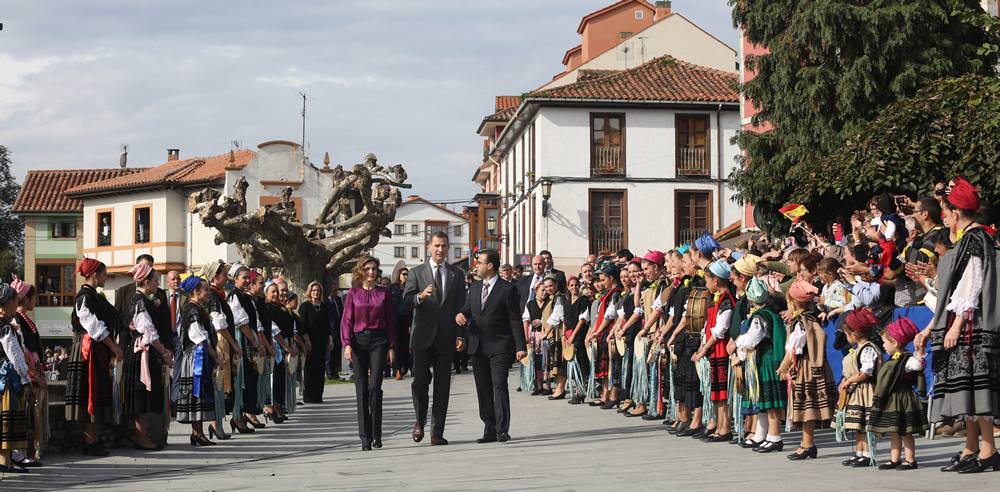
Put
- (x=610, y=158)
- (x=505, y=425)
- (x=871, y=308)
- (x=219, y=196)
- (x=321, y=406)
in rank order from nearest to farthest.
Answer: (x=871, y=308) → (x=505, y=425) → (x=321, y=406) → (x=219, y=196) → (x=610, y=158)

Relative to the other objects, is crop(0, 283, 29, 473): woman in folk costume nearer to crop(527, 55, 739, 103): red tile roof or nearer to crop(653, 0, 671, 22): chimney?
crop(527, 55, 739, 103): red tile roof

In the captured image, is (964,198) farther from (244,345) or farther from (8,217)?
(8,217)

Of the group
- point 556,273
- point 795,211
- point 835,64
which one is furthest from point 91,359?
point 835,64

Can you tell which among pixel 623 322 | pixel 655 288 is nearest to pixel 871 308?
pixel 655 288

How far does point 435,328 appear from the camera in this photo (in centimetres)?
1330

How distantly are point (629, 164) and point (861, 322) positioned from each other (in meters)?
35.6

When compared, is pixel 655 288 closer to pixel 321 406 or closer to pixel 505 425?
pixel 505 425

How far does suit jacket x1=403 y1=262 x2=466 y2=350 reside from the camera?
43.5ft

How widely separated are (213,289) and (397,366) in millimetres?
11887

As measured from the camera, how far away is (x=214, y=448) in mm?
13602

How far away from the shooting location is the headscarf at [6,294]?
36.9 feet

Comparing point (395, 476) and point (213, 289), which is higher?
point (213, 289)

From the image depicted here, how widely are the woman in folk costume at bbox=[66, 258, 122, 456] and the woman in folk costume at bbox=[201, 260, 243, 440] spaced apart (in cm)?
120

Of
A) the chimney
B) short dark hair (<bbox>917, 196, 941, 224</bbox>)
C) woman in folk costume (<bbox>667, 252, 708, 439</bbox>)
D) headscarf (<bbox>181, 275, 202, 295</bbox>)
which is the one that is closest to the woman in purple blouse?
headscarf (<bbox>181, 275, 202, 295</bbox>)
